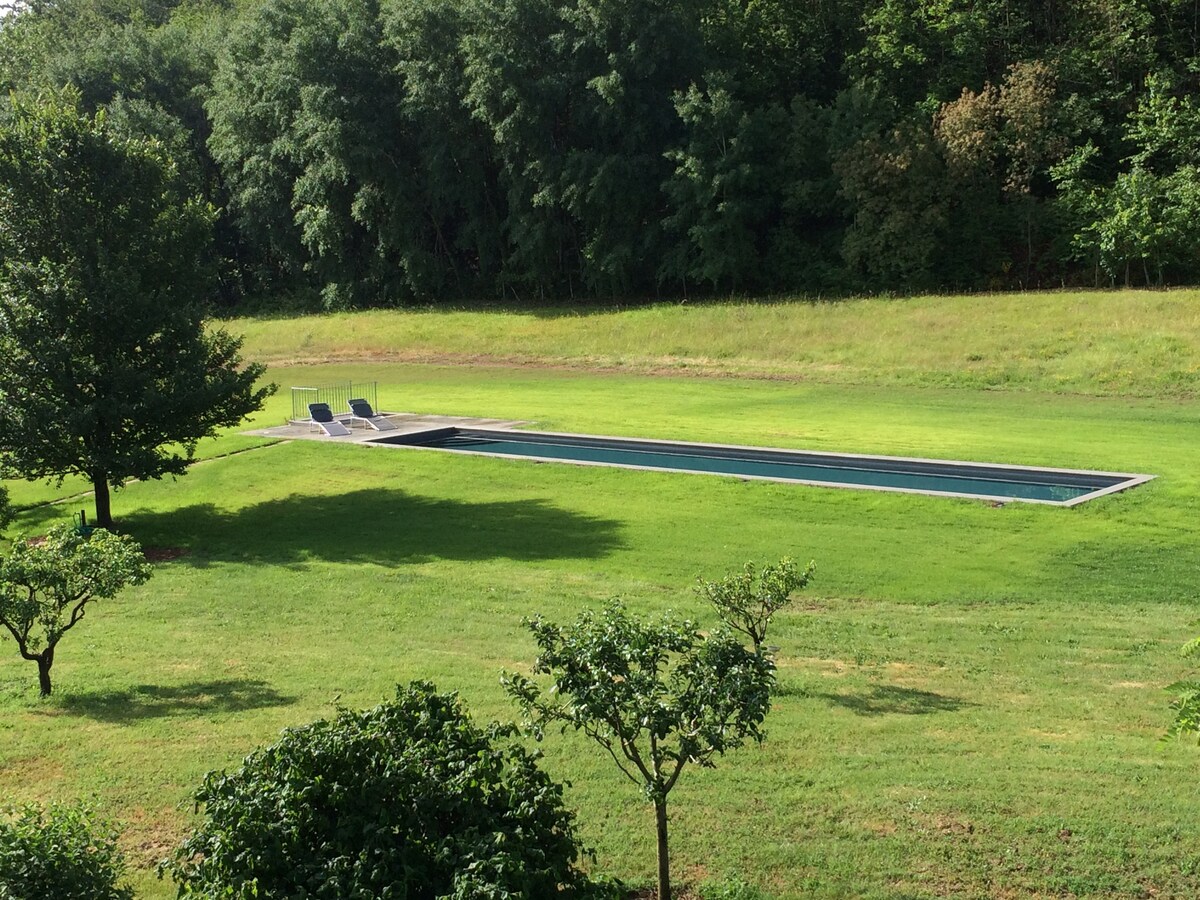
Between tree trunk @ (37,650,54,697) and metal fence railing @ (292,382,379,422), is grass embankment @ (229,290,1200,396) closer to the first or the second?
metal fence railing @ (292,382,379,422)

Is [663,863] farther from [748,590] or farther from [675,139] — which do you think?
[675,139]

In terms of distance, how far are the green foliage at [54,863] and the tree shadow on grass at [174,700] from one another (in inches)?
191

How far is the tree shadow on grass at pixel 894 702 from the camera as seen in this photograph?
9.61 m

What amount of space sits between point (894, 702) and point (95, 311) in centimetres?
1533

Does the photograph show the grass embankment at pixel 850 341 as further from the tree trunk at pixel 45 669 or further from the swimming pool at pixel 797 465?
the tree trunk at pixel 45 669

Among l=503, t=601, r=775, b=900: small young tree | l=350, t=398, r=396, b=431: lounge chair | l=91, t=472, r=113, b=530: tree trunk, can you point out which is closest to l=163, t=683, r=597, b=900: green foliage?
l=503, t=601, r=775, b=900: small young tree

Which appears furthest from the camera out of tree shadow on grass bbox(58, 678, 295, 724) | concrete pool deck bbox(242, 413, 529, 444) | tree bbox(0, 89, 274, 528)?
concrete pool deck bbox(242, 413, 529, 444)

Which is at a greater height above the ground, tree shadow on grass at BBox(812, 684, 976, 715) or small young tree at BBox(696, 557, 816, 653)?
small young tree at BBox(696, 557, 816, 653)

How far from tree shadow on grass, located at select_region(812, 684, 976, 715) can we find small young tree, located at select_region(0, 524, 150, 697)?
691cm

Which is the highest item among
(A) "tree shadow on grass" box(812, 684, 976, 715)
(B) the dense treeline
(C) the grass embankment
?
(B) the dense treeline

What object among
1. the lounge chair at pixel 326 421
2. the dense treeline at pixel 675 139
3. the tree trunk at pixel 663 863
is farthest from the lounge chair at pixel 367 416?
the dense treeline at pixel 675 139

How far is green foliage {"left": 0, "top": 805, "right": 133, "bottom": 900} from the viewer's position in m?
4.73

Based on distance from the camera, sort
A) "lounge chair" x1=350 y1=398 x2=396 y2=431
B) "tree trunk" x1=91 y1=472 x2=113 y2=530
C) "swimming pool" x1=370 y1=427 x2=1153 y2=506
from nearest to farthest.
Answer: "swimming pool" x1=370 y1=427 x2=1153 y2=506 < "tree trunk" x1=91 y1=472 x2=113 y2=530 < "lounge chair" x1=350 y1=398 x2=396 y2=431

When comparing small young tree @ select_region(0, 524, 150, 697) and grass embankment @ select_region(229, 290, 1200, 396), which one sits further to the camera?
grass embankment @ select_region(229, 290, 1200, 396)
